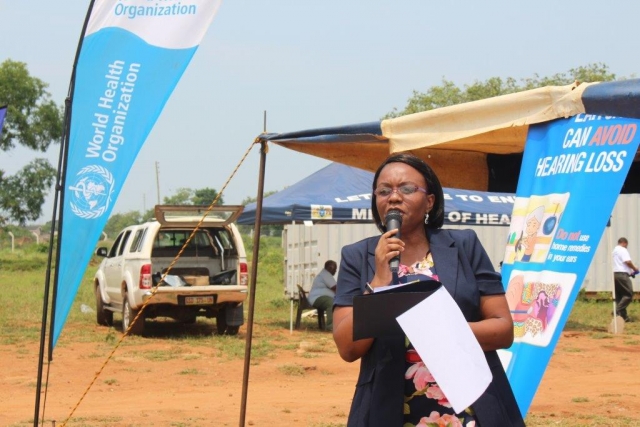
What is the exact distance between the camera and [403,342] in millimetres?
2803

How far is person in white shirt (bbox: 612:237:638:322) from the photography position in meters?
16.5

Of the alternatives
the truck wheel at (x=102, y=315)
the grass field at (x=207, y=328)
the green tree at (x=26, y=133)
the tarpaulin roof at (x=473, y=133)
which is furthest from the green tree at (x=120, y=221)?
the tarpaulin roof at (x=473, y=133)

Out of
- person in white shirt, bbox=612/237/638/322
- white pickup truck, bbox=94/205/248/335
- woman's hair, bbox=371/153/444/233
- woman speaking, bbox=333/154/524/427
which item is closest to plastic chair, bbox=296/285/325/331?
white pickup truck, bbox=94/205/248/335

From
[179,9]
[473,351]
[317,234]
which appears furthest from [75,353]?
[473,351]

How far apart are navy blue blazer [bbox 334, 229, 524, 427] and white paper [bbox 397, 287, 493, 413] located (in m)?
0.17

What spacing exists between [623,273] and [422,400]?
14.6 metres

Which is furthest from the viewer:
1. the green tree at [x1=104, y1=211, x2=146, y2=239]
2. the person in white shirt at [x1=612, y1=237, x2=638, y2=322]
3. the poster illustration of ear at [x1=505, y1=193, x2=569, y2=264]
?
the green tree at [x1=104, y1=211, x2=146, y2=239]

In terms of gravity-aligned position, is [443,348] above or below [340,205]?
below

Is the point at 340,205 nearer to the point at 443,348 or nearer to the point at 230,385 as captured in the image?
the point at 230,385

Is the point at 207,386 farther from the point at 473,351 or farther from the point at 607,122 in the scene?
the point at 473,351

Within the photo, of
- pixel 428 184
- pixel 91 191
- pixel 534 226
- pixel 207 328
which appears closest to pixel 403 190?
pixel 428 184

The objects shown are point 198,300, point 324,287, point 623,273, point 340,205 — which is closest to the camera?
point 198,300

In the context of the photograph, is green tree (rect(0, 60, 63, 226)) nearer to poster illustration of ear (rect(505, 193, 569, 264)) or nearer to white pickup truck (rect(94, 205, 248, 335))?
white pickup truck (rect(94, 205, 248, 335))

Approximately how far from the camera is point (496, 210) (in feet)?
51.9
